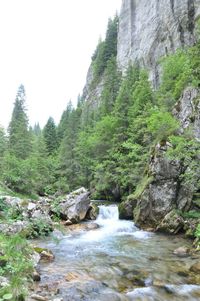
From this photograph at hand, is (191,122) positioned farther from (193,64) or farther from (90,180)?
(90,180)

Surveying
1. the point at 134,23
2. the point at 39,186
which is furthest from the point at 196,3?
the point at 39,186

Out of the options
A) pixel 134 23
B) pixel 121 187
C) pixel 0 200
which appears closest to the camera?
pixel 0 200

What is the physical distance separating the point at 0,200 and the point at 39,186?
26.1 meters

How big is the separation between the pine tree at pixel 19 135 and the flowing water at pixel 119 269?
882 inches

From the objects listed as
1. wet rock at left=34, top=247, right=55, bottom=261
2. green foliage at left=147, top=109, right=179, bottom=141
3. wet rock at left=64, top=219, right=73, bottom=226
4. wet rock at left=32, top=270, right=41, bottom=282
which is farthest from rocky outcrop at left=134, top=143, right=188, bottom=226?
wet rock at left=32, top=270, right=41, bottom=282

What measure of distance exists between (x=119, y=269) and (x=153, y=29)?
4449cm

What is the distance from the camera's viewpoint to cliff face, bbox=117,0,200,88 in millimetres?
41312

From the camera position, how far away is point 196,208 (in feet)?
60.8

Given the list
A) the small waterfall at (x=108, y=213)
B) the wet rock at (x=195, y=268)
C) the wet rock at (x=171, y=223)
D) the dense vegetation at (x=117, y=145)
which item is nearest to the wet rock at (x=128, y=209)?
the small waterfall at (x=108, y=213)

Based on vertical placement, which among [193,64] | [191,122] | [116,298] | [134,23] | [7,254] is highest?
[134,23]

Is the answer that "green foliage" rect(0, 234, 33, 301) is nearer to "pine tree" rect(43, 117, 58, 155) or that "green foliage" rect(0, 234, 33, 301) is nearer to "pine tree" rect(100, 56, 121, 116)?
"pine tree" rect(100, 56, 121, 116)

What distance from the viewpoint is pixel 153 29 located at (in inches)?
1919

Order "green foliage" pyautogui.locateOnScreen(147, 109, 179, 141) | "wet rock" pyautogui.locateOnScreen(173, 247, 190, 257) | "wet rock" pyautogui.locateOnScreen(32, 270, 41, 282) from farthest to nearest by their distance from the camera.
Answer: "green foliage" pyautogui.locateOnScreen(147, 109, 179, 141) < "wet rock" pyautogui.locateOnScreen(173, 247, 190, 257) < "wet rock" pyautogui.locateOnScreen(32, 270, 41, 282)

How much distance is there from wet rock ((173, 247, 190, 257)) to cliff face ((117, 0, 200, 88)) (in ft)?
A: 106
